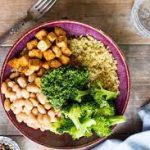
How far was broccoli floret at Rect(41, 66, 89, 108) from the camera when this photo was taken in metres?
1.44

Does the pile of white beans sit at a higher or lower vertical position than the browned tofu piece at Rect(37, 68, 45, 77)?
lower

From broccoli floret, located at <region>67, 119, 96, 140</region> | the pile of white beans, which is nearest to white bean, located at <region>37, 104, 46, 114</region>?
the pile of white beans

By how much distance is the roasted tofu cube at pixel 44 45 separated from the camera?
1462mm

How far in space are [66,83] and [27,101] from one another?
14cm

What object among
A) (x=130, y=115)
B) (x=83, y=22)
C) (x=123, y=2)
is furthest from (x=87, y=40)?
(x=130, y=115)

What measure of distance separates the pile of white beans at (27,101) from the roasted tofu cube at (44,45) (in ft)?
0.29

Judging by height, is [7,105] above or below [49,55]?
below

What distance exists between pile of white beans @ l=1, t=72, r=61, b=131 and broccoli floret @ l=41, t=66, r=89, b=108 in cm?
5

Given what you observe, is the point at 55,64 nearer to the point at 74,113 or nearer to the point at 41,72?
the point at 41,72

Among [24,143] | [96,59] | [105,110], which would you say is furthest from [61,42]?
[24,143]

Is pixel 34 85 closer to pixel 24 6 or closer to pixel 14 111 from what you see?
pixel 14 111

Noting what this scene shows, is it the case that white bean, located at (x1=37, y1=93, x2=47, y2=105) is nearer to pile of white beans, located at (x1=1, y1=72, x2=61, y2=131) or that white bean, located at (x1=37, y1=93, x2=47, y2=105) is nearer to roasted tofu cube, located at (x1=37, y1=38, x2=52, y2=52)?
pile of white beans, located at (x1=1, y1=72, x2=61, y2=131)

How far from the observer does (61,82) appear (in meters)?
1.45

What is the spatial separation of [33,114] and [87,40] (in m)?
0.29
